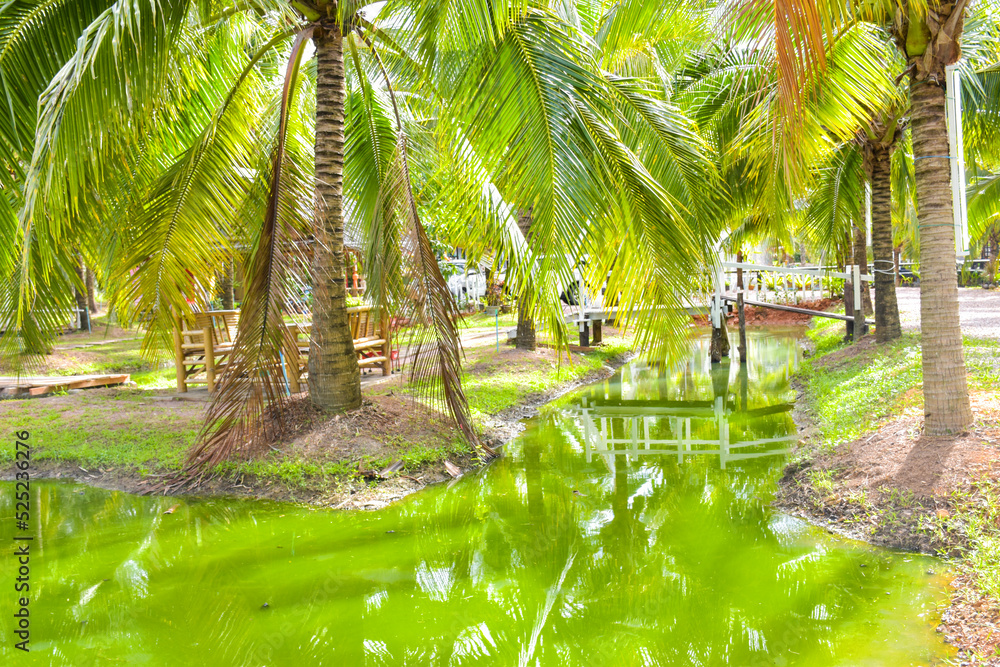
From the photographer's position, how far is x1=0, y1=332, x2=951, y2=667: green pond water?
3.84m

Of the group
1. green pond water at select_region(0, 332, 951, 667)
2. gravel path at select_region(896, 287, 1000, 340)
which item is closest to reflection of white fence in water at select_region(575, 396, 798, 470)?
green pond water at select_region(0, 332, 951, 667)

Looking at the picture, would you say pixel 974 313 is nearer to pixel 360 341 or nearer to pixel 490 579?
pixel 360 341

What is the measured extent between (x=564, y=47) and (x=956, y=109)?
2.87 meters

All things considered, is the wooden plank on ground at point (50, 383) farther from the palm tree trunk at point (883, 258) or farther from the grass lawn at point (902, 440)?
the palm tree trunk at point (883, 258)

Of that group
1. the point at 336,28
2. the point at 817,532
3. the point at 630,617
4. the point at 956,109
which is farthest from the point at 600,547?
the point at 336,28

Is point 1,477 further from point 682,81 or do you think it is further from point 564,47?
point 682,81

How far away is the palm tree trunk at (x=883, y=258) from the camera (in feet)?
34.1

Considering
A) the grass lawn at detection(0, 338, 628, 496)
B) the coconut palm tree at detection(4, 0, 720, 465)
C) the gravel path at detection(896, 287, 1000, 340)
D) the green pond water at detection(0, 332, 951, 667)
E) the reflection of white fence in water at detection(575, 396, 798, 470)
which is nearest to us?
the green pond water at detection(0, 332, 951, 667)

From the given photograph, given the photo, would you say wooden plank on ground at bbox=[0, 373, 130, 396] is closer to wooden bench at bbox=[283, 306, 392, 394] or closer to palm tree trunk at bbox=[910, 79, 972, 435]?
wooden bench at bbox=[283, 306, 392, 394]

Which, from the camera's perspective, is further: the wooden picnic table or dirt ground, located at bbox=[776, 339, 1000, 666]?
the wooden picnic table

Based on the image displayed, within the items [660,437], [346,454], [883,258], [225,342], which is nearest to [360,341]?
[225,342]

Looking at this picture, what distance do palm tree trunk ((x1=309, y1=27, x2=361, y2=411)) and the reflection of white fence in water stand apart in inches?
108

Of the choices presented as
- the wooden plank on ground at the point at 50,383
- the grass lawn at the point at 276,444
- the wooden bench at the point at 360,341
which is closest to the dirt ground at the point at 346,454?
the grass lawn at the point at 276,444

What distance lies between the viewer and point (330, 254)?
6.92 metres
